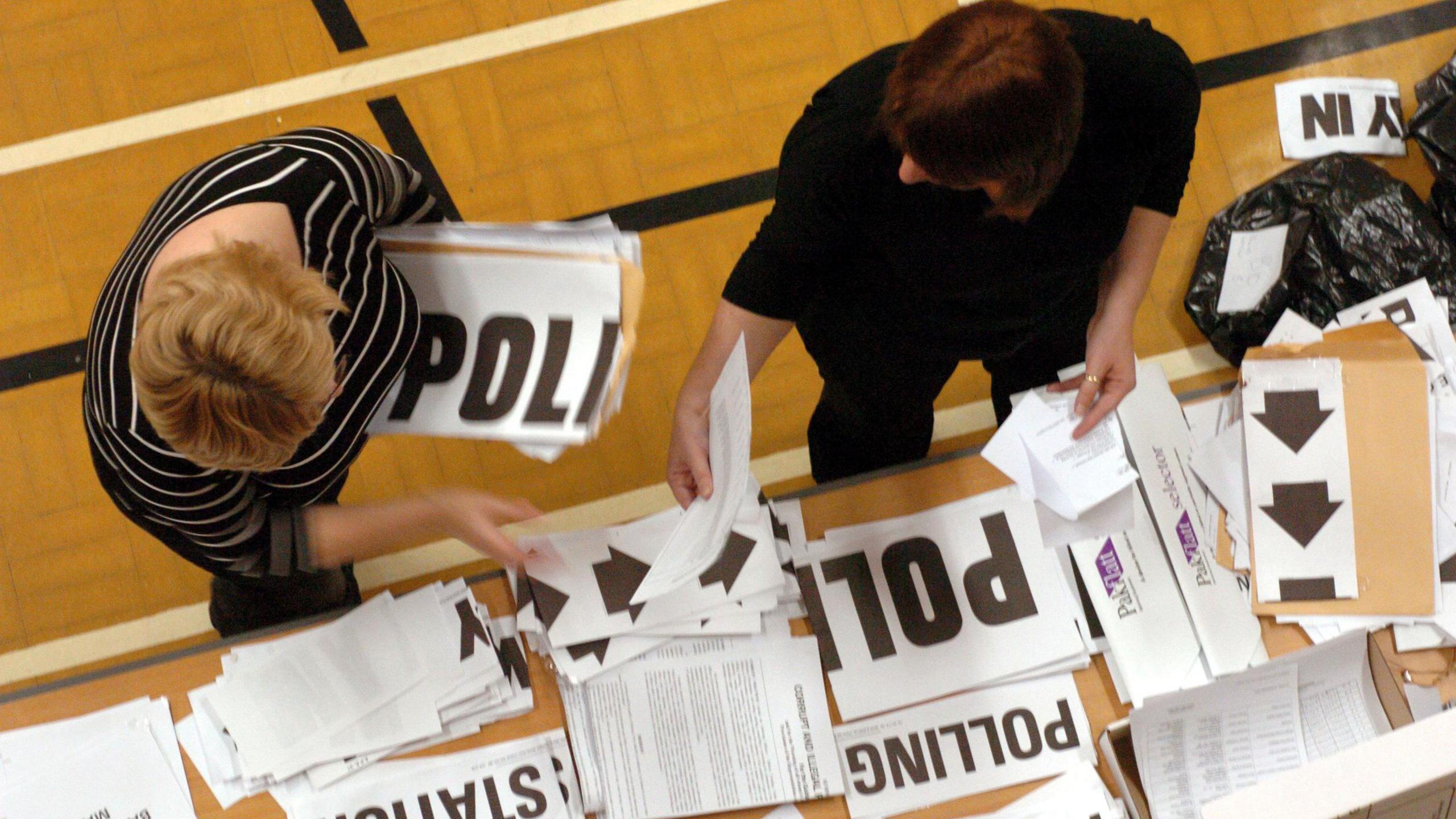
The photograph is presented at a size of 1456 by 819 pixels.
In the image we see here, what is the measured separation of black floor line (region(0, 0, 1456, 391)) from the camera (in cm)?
253

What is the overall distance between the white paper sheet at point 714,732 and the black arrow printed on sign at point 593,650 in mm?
37

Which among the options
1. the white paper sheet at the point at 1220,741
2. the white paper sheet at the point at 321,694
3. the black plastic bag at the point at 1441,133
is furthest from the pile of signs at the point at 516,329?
the black plastic bag at the point at 1441,133

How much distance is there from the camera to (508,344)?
5.20 feet

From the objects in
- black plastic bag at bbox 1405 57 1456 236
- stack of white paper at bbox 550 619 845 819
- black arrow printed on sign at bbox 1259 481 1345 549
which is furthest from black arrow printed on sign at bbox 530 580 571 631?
black plastic bag at bbox 1405 57 1456 236

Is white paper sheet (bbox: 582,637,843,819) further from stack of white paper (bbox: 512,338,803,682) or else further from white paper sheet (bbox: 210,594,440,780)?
white paper sheet (bbox: 210,594,440,780)

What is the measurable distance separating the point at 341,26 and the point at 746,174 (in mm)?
1156

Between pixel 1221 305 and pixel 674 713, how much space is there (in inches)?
64.1

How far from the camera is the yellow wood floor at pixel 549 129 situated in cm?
253

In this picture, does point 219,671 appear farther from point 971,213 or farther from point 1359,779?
point 1359,779

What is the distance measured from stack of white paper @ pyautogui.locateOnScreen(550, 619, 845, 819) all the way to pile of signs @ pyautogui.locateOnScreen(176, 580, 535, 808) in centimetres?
15

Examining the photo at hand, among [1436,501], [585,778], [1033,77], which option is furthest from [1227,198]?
[585,778]

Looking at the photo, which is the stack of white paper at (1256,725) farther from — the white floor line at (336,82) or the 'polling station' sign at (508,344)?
the white floor line at (336,82)

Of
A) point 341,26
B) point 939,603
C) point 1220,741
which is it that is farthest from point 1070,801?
point 341,26

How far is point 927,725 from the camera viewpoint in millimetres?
1654
